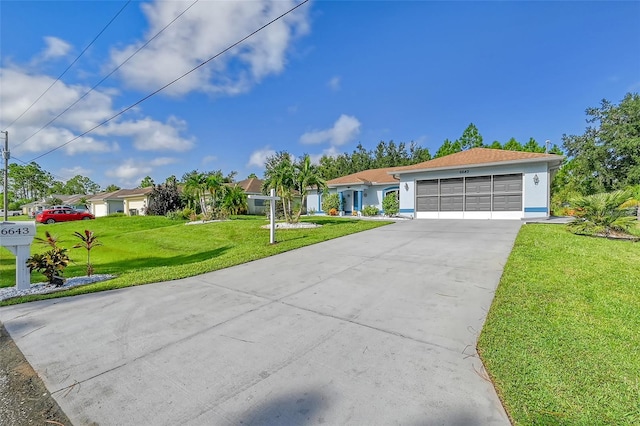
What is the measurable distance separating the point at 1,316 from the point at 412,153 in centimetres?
4435

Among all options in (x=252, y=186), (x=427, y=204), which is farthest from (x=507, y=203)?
(x=252, y=186)

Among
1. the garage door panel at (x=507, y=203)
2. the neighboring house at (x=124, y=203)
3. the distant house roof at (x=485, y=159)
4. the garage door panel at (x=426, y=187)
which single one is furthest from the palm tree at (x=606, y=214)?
the neighboring house at (x=124, y=203)

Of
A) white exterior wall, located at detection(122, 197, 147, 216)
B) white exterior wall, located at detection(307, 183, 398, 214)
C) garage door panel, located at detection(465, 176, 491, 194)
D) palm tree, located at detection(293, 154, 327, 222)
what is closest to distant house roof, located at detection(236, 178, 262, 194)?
white exterior wall, located at detection(307, 183, 398, 214)

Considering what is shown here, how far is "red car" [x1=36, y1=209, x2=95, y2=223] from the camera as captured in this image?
26000 millimetres

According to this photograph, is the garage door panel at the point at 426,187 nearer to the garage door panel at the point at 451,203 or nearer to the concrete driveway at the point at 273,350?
the garage door panel at the point at 451,203

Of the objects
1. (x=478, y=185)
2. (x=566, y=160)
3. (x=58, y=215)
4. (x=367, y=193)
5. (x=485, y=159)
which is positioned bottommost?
(x=58, y=215)

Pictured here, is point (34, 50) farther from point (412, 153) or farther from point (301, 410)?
point (412, 153)

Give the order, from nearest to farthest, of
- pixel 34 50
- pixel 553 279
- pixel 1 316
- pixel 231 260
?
pixel 1 316 → pixel 553 279 → pixel 231 260 → pixel 34 50

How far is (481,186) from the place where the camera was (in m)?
15.9

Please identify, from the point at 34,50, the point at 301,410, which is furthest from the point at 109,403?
the point at 34,50

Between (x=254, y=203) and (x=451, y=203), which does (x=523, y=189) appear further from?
(x=254, y=203)

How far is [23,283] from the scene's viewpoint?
5.52 m

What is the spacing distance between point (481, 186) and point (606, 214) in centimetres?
709

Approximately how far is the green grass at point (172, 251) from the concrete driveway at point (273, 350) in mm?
1271
